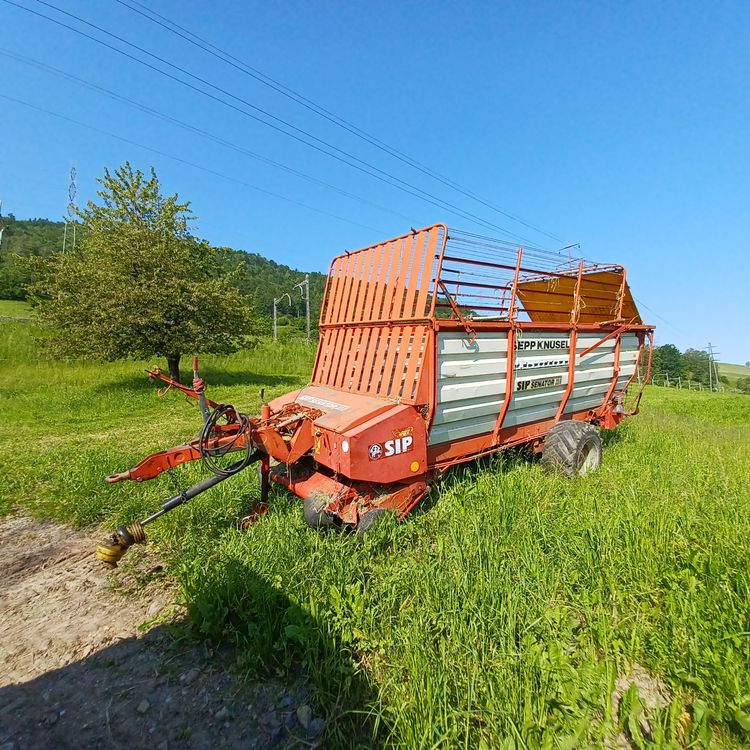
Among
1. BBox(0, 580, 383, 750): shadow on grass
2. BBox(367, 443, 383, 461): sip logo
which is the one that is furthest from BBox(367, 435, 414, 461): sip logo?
BBox(0, 580, 383, 750): shadow on grass

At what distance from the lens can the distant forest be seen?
131 ft

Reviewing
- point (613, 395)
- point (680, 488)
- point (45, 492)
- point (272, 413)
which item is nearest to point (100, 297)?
point (45, 492)

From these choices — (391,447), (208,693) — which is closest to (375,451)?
(391,447)

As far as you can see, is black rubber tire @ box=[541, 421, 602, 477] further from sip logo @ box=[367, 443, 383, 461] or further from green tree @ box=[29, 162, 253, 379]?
green tree @ box=[29, 162, 253, 379]

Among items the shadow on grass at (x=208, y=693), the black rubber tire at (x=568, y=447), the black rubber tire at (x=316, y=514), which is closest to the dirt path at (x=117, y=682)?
the shadow on grass at (x=208, y=693)

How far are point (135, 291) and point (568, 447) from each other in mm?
12964

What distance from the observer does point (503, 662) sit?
216 cm

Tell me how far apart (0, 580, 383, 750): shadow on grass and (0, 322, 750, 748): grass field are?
21 millimetres

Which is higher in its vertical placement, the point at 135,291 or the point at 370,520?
the point at 135,291

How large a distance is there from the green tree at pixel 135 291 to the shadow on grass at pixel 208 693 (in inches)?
486

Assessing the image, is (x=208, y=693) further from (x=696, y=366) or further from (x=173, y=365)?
(x=696, y=366)

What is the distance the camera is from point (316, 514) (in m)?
3.46

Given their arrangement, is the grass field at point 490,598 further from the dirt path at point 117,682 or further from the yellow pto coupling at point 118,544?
the yellow pto coupling at point 118,544

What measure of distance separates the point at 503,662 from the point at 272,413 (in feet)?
8.94
